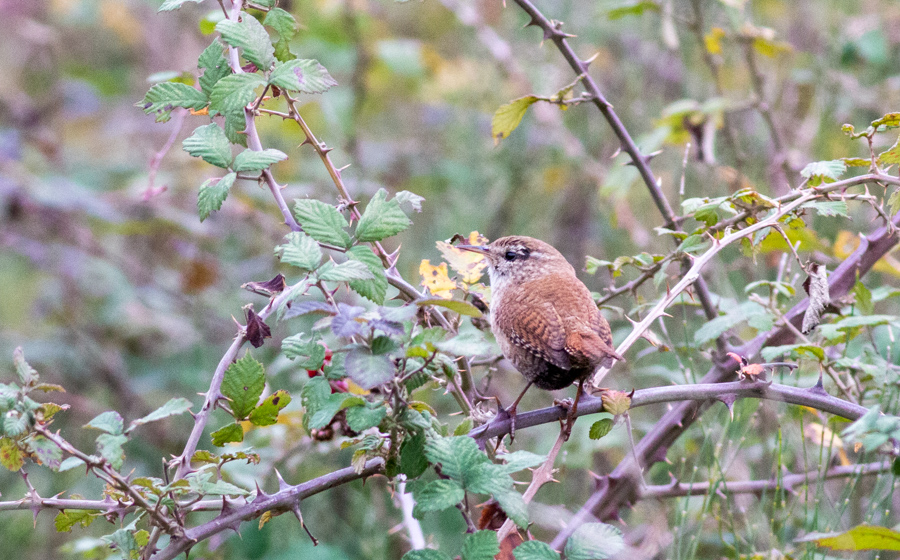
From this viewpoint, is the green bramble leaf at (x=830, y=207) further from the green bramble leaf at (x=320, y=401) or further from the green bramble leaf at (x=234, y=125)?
the green bramble leaf at (x=234, y=125)

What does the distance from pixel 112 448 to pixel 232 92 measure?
26.2 inches

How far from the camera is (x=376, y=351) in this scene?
1.25 m

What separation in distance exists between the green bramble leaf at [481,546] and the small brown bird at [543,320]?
1.01 ft

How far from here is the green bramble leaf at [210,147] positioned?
1382 millimetres

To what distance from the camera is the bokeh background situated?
327 centimetres

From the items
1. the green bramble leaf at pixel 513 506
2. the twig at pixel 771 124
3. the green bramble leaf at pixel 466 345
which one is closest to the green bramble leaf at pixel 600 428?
the green bramble leaf at pixel 513 506

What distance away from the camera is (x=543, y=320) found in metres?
2.04

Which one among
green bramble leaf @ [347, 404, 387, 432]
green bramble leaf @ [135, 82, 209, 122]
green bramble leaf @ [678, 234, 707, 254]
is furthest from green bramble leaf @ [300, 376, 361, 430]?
green bramble leaf @ [678, 234, 707, 254]

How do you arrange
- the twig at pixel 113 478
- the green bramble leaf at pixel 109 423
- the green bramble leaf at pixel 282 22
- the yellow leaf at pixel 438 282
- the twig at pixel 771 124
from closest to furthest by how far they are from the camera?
the twig at pixel 113 478, the green bramble leaf at pixel 109 423, the green bramble leaf at pixel 282 22, the yellow leaf at pixel 438 282, the twig at pixel 771 124

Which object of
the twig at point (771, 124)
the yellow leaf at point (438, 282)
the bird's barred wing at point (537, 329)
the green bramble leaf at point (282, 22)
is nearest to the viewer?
the green bramble leaf at point (282, 22)

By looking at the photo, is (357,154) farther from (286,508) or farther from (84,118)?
(84,118)

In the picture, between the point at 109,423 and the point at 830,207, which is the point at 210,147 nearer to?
the point at 109,423

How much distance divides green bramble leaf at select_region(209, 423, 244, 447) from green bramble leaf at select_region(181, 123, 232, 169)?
477 mm

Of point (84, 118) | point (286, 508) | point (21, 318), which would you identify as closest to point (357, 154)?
point (21, 318)
